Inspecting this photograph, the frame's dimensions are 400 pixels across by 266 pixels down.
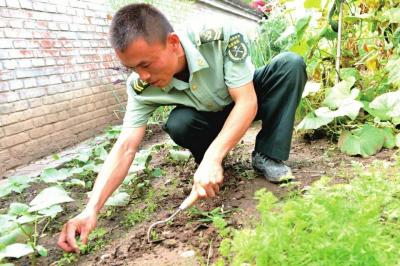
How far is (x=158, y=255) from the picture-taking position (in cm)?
164

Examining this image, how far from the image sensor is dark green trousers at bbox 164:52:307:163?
2188 millimetres

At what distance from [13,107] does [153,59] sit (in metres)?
2.09

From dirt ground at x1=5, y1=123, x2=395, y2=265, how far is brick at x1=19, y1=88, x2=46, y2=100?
1.43m

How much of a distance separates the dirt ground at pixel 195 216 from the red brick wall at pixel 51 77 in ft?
4.33

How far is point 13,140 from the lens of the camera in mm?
3248

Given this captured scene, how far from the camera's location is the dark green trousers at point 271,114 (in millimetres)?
2188

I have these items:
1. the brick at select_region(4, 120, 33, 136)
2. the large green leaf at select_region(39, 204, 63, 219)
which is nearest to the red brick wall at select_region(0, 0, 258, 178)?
the brick at select_region(4, 120, 33, 136)

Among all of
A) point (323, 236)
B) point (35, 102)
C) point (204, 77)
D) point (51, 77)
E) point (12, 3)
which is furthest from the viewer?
point (51, 77)

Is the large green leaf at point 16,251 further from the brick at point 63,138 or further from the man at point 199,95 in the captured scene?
the brick at point 63,138

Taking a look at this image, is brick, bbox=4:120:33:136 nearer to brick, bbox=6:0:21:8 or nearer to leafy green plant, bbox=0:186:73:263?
brick, bbox=6:0:21:8

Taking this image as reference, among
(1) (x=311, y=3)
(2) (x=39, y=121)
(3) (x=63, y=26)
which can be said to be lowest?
(2) (x=39, y=121)

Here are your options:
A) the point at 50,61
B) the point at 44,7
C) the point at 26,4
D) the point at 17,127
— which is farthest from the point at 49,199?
the point at 44,7

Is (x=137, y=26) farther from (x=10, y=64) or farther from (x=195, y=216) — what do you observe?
(x=10, y=64)

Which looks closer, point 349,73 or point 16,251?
point 16,251
